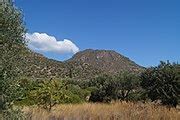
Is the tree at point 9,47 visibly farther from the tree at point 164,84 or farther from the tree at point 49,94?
the tree at point 164,84

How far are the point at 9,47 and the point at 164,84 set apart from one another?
21638 mm

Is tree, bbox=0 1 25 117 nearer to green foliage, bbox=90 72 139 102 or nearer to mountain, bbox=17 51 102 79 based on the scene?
green foliage, bbox=90 72 139 102

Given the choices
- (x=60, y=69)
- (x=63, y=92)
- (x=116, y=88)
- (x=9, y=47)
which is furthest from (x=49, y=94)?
(x=60, y=69)

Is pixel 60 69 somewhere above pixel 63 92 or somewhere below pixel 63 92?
above

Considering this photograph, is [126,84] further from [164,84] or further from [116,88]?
[164,84]

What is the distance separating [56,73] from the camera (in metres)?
94.1

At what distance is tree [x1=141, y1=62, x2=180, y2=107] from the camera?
30875 millimetres

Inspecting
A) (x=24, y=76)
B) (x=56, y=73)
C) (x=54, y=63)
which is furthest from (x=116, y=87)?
(x=54, y=63)

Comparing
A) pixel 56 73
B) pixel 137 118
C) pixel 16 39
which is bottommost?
pixel 137 118

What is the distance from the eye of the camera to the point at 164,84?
3164 centimetres

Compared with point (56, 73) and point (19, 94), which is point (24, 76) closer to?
point (19, 94)

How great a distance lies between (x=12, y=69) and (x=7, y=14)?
56.1 inches

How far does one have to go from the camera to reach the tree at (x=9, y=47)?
36.8ft

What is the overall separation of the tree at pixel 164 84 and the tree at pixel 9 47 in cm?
2050
